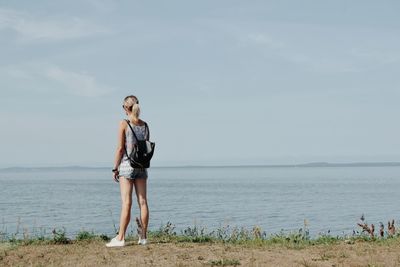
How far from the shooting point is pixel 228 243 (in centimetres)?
1085

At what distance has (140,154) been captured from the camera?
32.2 feet

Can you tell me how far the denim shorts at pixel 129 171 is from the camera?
389 inches

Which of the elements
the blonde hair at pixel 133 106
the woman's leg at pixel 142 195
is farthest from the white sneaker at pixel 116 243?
the blonde hair at pixel 133 106

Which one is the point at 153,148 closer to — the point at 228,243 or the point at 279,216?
the point at 228,243

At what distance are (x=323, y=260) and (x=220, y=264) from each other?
1755mm

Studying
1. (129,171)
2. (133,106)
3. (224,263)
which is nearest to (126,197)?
(129,171)

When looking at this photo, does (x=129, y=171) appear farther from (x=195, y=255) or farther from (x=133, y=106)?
(x=195, y=255)

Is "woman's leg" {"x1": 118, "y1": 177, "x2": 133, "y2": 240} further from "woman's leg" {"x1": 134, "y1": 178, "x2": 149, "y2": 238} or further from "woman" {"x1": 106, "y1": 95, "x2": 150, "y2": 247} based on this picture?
"woman's leg" {"x1": 134, "y1": 178, "x2": 149, "y2": 238}

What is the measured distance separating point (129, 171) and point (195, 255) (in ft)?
6.15

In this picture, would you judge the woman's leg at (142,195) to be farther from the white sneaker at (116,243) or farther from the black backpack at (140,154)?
the white sneaker at (116,243)

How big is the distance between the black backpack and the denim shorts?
79 mm

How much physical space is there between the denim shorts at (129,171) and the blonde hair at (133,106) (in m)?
0.83

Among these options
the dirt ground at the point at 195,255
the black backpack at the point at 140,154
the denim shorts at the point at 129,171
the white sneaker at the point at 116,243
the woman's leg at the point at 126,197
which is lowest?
the dirt ground at the point at 195,255

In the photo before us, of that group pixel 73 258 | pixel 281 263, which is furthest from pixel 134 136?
pixel 281 263
